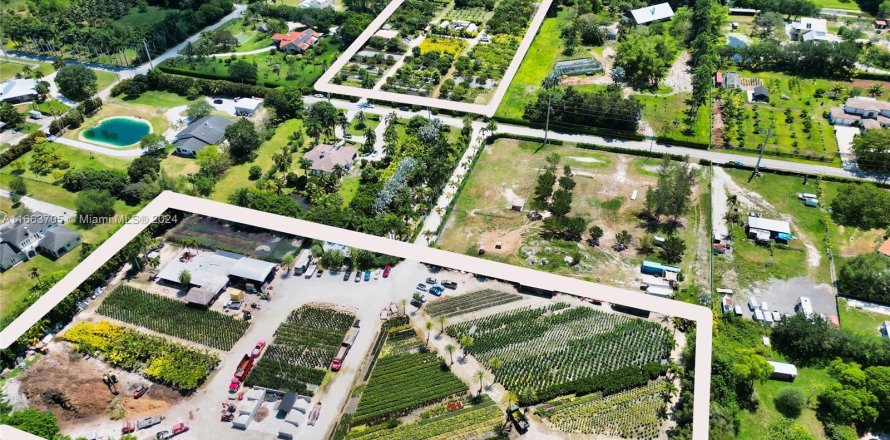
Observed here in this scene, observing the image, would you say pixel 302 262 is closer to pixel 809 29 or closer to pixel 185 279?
pixel 185 279

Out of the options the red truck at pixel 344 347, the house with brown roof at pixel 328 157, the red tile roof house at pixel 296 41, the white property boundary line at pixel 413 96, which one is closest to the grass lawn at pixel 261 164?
the house with brown roof at pixel 328 157

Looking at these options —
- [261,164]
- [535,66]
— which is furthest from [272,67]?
[535,66]

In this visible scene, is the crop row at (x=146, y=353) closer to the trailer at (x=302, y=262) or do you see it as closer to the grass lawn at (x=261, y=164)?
the trailer at (x=302, y=262)

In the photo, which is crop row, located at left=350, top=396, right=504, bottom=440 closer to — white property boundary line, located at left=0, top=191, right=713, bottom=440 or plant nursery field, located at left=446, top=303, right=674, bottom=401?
plant nursery field, located at left=446, top=303, right=674, bottom=401

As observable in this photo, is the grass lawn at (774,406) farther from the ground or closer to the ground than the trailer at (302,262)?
closer to the ground

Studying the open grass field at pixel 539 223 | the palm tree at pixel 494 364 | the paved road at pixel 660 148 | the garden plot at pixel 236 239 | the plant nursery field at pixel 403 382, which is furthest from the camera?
the paved road at pixel 660 148
